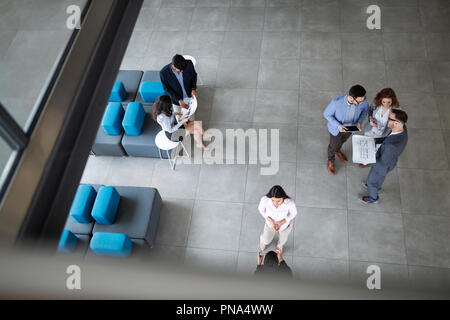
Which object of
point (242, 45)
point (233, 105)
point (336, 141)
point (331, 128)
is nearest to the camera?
point (331, 128)

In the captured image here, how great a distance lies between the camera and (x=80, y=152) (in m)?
2.46

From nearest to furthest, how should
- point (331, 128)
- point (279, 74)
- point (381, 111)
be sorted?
point (381, 111)
point (331, 128)
point (279, 74)

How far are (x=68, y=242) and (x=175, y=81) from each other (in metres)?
2.95

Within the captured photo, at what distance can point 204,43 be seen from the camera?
296 inches

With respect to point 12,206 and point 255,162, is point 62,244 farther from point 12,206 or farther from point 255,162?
point 255,162

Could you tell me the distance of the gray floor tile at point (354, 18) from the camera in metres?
7.26

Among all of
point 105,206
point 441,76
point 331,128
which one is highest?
point 441,76

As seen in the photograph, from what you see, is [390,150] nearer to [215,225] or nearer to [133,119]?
[215,225]

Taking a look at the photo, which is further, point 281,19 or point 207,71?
point 281,19

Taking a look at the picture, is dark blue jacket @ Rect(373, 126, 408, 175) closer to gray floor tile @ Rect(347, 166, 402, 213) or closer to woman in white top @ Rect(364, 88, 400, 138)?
woman in white top @ Rect(364, 88, 400, 138)

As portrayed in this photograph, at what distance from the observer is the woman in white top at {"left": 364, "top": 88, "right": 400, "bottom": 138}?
14.3 feet

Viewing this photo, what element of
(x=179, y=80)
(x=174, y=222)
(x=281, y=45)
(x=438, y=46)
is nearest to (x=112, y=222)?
(x=174, y=222)

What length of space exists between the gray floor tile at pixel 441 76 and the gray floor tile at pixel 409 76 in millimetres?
Answer: 88
